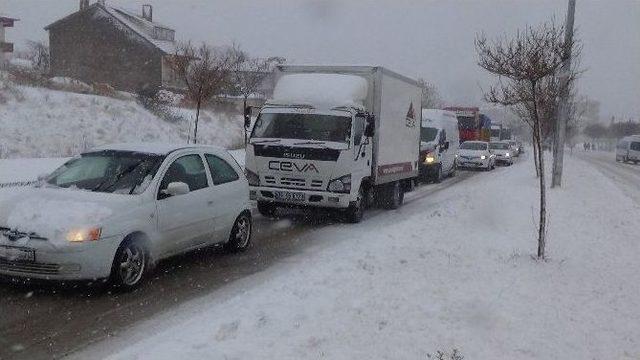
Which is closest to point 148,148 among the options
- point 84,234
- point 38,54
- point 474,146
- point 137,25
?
point 84,234

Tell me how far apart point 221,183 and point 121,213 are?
2.08 m

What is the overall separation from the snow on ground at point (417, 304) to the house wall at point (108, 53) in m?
46.7

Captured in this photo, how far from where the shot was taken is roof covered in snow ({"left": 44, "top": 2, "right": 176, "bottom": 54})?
52.9 m

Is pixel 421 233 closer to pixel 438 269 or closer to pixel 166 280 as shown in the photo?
pixel 438 269

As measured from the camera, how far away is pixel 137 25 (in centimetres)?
5791

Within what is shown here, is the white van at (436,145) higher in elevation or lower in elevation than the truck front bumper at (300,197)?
higher

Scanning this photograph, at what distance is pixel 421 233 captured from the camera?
404 inches

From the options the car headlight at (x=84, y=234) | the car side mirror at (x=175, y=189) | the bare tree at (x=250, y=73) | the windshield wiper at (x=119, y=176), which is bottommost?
the car headlight at (x=84, y=234)

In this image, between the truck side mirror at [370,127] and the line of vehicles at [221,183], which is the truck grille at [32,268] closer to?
the line of vehicles at [221,183]

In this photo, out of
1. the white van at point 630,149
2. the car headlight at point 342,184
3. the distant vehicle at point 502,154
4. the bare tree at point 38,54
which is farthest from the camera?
the bare tree at point 38,54

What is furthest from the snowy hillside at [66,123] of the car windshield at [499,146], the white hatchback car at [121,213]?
the car windshield at [499,146]

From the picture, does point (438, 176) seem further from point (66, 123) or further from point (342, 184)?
point (66, 123)

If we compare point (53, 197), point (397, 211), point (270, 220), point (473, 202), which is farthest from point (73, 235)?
point (473, 202)

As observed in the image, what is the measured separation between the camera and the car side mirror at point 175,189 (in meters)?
6.98
